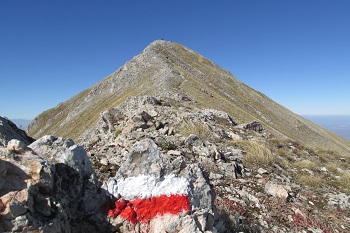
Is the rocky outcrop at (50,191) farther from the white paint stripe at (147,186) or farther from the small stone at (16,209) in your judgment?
the white paint stripe at (147,186)

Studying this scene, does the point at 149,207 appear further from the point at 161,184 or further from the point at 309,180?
the point at 309,180

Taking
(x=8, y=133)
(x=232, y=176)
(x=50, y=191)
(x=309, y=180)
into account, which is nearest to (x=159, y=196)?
(x=50, y=191)

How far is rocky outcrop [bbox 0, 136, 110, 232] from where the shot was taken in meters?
4.61

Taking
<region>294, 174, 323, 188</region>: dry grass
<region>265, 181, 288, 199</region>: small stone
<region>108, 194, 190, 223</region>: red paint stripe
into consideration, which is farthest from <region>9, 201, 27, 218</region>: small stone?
<region>294, 174, 323, 188</region>: dry grass

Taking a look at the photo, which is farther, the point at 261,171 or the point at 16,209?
the point at 261,171

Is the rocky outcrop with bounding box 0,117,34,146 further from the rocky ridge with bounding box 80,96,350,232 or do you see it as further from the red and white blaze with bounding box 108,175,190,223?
the red and white blaze with bounding box 108,175,190,223

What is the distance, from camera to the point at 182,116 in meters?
18.4

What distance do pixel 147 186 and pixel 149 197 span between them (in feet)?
0.95

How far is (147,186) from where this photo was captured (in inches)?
254

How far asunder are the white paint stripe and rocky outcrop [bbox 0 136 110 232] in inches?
15.2

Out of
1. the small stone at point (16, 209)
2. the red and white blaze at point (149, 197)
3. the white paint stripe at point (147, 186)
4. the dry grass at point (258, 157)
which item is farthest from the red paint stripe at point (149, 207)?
the dry grass at point (258, 157)

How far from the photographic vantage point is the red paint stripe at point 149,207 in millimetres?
6031

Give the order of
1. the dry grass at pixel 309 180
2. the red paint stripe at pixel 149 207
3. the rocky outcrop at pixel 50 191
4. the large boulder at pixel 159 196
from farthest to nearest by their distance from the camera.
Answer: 1. the dry grass at pixel 309 180
2. the red paint stripe at pixel 149 207
3. the large boulder at pixel 159 196
4. the rocky outcrop at pixel 50 191

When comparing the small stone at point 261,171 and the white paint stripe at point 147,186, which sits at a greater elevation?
the white paint stripe at point 147,186
